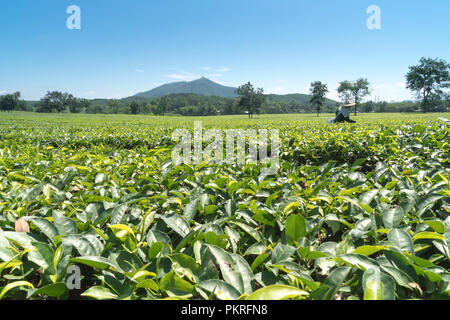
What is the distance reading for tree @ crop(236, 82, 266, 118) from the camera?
2297 inches

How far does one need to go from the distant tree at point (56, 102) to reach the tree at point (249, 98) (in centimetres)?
8444

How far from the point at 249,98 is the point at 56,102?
92.8 metres

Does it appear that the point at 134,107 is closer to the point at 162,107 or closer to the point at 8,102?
the point at 162,107

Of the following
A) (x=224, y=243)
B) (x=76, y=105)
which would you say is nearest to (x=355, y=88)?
(x=224, y=243)

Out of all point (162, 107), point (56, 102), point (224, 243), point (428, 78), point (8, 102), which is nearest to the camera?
point (224, 243)

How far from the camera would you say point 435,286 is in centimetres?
86

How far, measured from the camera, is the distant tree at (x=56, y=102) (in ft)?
331

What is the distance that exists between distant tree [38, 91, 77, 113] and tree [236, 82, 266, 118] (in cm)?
8444

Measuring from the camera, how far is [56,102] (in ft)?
341

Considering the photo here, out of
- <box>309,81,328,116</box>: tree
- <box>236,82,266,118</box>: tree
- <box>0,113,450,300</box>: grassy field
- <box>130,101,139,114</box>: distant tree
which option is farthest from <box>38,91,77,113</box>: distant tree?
<box>0,113,450,300</box>: grassy field

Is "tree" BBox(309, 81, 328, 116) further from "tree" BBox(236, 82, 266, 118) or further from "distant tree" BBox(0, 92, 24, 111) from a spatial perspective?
"distant tree" BBox(0, 92, 24, 111)
